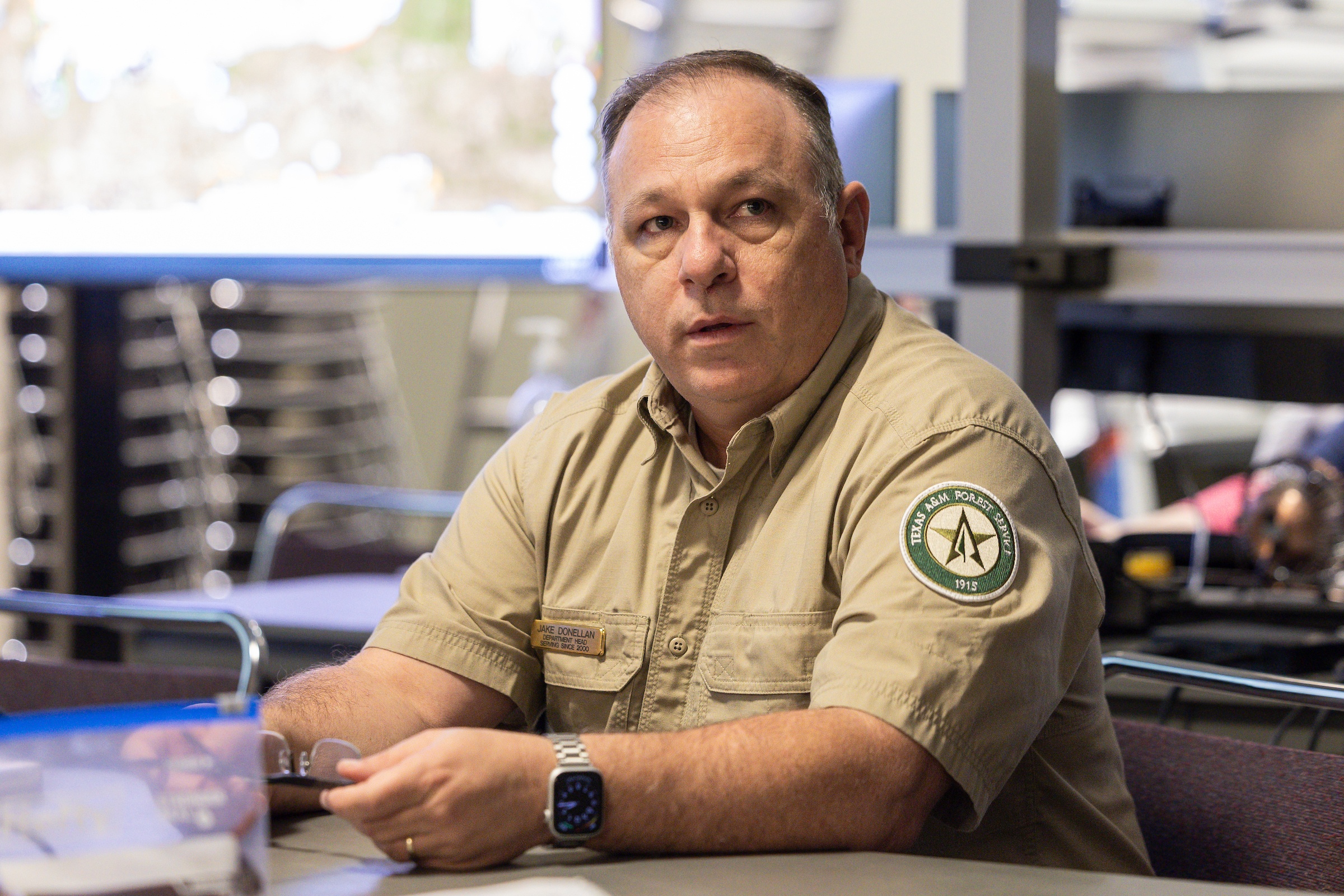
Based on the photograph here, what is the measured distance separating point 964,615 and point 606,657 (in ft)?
1.36

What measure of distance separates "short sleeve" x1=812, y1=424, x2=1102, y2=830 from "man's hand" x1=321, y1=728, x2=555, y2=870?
26cm

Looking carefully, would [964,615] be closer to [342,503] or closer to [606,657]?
[606,657]

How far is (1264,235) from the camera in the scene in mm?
2240

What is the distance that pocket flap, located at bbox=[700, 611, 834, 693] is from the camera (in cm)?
128

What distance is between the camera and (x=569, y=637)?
1.43 m

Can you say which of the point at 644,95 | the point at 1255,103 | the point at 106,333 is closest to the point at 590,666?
the point at 644,95

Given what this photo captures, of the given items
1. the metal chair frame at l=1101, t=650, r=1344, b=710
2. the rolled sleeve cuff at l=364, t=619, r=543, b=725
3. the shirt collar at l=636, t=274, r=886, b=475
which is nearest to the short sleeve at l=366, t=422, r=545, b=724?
the rolled sleeve cuff at l=364, t=619, r=543, b=725

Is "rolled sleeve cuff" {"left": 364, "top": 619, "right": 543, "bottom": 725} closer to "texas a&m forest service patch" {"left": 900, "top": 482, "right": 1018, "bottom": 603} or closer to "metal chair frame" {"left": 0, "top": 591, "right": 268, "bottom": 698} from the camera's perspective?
"metal chair frame" {"left": 0, "top": 591, "right": 268, "bottom": 698}

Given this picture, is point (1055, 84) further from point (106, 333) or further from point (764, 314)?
point (106, 333)

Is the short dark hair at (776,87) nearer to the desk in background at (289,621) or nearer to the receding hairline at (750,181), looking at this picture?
the receding hairline at (750,181)

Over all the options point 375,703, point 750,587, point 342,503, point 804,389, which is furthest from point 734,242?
point 342,503

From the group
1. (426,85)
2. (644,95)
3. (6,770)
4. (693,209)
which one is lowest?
(6,770)

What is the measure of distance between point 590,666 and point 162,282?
355cm

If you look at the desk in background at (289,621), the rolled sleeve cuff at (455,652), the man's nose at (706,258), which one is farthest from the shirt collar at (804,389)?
the desk in background at (289,621)
